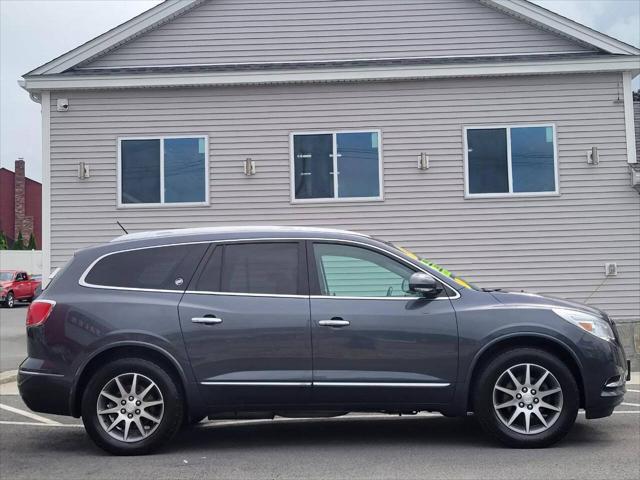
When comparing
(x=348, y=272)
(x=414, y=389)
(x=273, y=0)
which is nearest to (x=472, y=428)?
(x=414, y=389)

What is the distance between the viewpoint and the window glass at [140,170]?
13.8 meters

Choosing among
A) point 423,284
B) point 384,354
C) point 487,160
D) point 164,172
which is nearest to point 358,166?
point 487,160

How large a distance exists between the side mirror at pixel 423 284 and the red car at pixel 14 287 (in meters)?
26.9

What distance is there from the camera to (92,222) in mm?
13836

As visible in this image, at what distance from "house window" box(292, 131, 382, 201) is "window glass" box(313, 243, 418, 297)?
718cm

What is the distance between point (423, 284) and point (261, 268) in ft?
4.19

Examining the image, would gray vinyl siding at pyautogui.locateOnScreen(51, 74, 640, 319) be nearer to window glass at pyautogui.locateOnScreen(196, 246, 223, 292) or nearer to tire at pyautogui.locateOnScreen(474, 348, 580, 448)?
window glass at pyautogui.locateOnScreen(196, 246, 223, 292)

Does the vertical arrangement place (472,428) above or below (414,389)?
below

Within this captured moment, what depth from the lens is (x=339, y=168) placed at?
13.7m

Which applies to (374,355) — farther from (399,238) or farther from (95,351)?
(399,238)

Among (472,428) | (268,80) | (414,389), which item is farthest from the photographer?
(268,80)

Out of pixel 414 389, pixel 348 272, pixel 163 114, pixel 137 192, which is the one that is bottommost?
pixel 414 389

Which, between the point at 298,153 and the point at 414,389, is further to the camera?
the point at 298,153

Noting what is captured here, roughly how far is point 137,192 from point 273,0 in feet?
13.4
